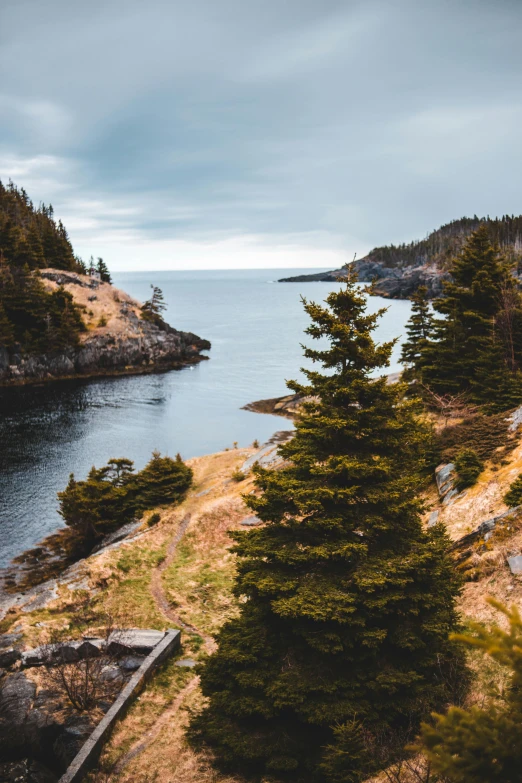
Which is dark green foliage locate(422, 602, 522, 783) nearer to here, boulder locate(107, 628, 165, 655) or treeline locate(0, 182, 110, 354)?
boulder locate(107, 628, 165, 655)

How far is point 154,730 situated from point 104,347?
84719 millimetres

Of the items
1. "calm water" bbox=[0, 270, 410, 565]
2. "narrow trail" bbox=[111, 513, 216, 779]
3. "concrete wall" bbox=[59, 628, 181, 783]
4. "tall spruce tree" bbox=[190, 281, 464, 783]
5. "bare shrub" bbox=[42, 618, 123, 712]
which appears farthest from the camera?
"calm water" bbox=[0, 270, 410, 565]

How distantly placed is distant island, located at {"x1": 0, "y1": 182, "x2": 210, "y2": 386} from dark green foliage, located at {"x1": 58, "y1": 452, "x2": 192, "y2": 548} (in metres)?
54.5

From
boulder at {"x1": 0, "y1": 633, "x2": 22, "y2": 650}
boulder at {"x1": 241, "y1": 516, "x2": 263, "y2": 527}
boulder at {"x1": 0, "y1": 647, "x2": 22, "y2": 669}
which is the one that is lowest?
boulder at {"x1": 241, "y1": 516, "x2": 263, "y2": 527}

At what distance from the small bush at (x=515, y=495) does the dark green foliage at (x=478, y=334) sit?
11.4 m

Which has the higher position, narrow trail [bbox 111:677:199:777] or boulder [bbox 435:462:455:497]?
boulder [bbox 435:462:455:497]

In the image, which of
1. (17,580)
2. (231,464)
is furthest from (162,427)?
(17,580)

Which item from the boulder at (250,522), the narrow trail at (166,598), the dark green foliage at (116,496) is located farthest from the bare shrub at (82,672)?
the dark green foliage at (116,496)

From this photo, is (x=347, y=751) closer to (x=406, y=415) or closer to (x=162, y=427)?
(x=406, y=415)

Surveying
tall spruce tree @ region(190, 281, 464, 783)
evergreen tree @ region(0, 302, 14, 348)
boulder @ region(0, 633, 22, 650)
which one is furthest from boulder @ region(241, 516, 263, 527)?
evergreen tree @ region(0, 302, 14, 348)

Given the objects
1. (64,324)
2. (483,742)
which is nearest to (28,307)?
(64,324)

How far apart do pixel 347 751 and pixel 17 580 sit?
26405 millimetres

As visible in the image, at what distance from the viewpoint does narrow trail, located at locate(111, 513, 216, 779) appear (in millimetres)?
13148

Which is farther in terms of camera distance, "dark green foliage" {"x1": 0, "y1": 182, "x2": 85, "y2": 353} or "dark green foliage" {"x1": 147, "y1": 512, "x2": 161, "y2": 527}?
"dark green foliage" {"x1": 0, "y1": 182, "x2": 85, "y2": 353}
